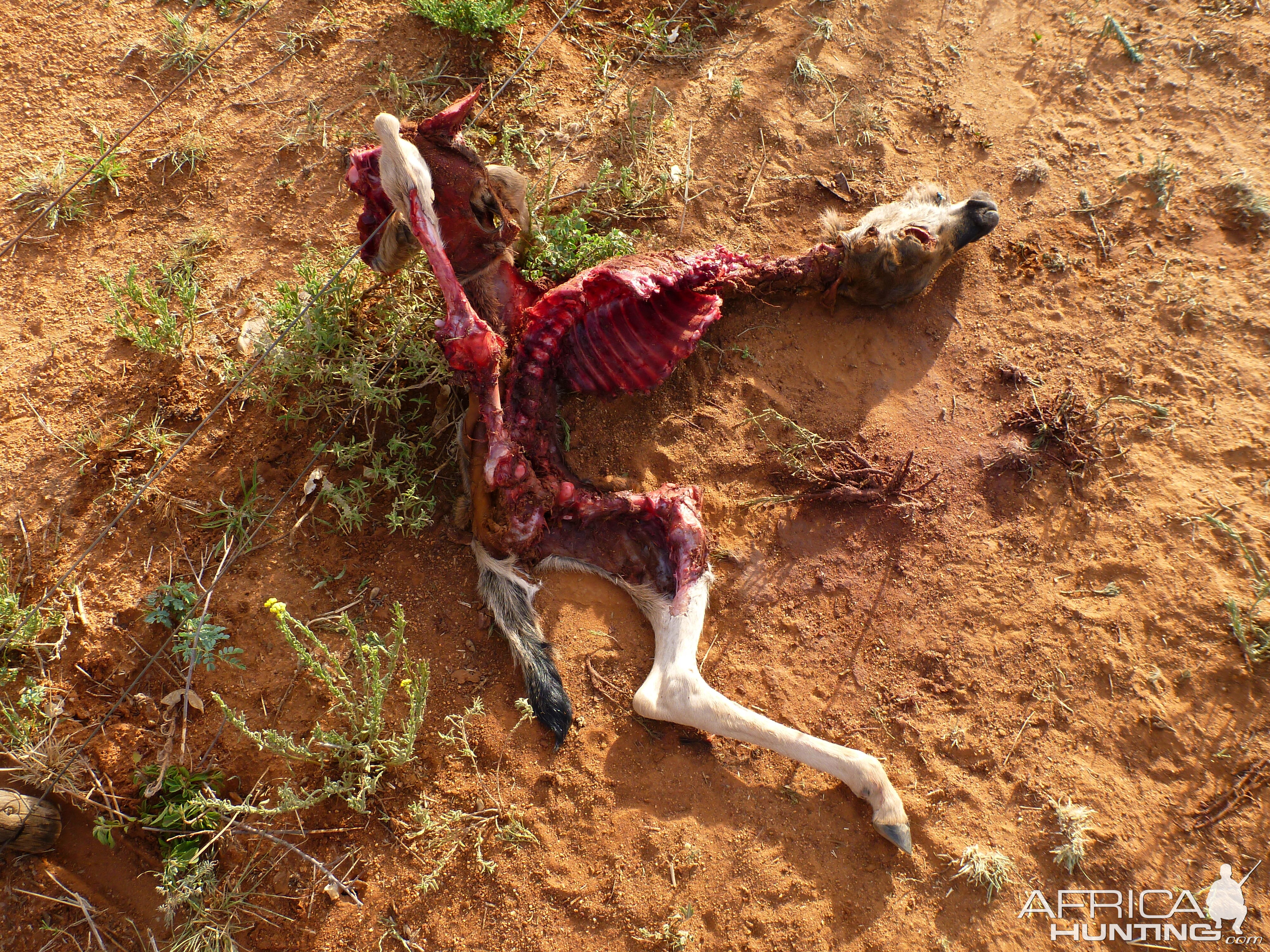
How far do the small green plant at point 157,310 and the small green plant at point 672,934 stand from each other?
340 centimetres

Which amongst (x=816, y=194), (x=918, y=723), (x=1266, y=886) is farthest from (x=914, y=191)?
(x=1266, y=886)

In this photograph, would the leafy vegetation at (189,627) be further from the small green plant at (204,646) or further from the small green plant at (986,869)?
the small green plant at (986,869)

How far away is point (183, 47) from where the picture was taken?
3.98 metres

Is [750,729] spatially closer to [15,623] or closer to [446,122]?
[446,122]

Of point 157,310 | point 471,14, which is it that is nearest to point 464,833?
point 157,310

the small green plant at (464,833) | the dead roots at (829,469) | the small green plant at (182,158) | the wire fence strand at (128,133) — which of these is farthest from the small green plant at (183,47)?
the small green plant at (464,833)

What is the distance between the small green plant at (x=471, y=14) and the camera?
3.94 m

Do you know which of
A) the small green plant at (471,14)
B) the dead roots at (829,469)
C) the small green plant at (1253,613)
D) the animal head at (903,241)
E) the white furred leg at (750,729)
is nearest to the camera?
the white furred leg at (750,729)

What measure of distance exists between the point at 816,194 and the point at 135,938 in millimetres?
4630

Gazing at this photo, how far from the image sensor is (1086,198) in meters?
3.85

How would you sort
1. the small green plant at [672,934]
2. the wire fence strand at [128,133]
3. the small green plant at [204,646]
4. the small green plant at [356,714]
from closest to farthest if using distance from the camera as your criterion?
the small green plant at [356,714], the small green plant at [672,934], the small green plant at [204,646], the wire fence strand at [128,133]

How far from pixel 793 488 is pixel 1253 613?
2.10 m

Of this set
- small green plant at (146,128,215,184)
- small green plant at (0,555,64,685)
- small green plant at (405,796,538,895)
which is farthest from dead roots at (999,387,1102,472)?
small green plant at (146,128,215,184)

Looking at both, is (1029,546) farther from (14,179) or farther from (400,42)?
(14,179)
